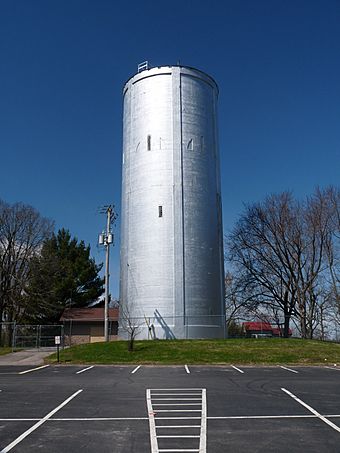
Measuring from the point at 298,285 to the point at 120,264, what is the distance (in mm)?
17325

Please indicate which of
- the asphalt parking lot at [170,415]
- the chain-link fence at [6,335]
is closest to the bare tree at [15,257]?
the chain-link fence at [6,335]

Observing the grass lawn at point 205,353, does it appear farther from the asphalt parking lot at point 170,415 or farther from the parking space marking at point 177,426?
the parking space marking at point 177,426

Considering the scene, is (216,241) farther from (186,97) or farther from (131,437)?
(131,437)

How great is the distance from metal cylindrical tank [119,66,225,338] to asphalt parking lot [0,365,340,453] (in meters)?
17.6

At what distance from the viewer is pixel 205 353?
88.2ft

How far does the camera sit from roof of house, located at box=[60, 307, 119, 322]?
47.3 m

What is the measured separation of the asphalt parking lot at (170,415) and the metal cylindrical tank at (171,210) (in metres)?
17.6

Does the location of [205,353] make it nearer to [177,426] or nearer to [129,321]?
[129,321]

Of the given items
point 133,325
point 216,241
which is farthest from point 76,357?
point 216,241

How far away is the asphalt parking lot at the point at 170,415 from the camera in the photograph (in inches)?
302

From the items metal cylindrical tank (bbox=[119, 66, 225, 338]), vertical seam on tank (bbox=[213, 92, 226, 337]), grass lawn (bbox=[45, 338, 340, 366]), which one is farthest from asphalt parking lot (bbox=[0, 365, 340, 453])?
vertical seam on tank (bbox=[213, 92, 226, 337])

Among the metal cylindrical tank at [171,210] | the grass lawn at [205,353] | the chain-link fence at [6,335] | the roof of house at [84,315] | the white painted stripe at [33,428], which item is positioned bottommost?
the white painted stripe at [33,428]

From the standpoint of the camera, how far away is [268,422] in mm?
9289

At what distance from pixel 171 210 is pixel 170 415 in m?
26.1
